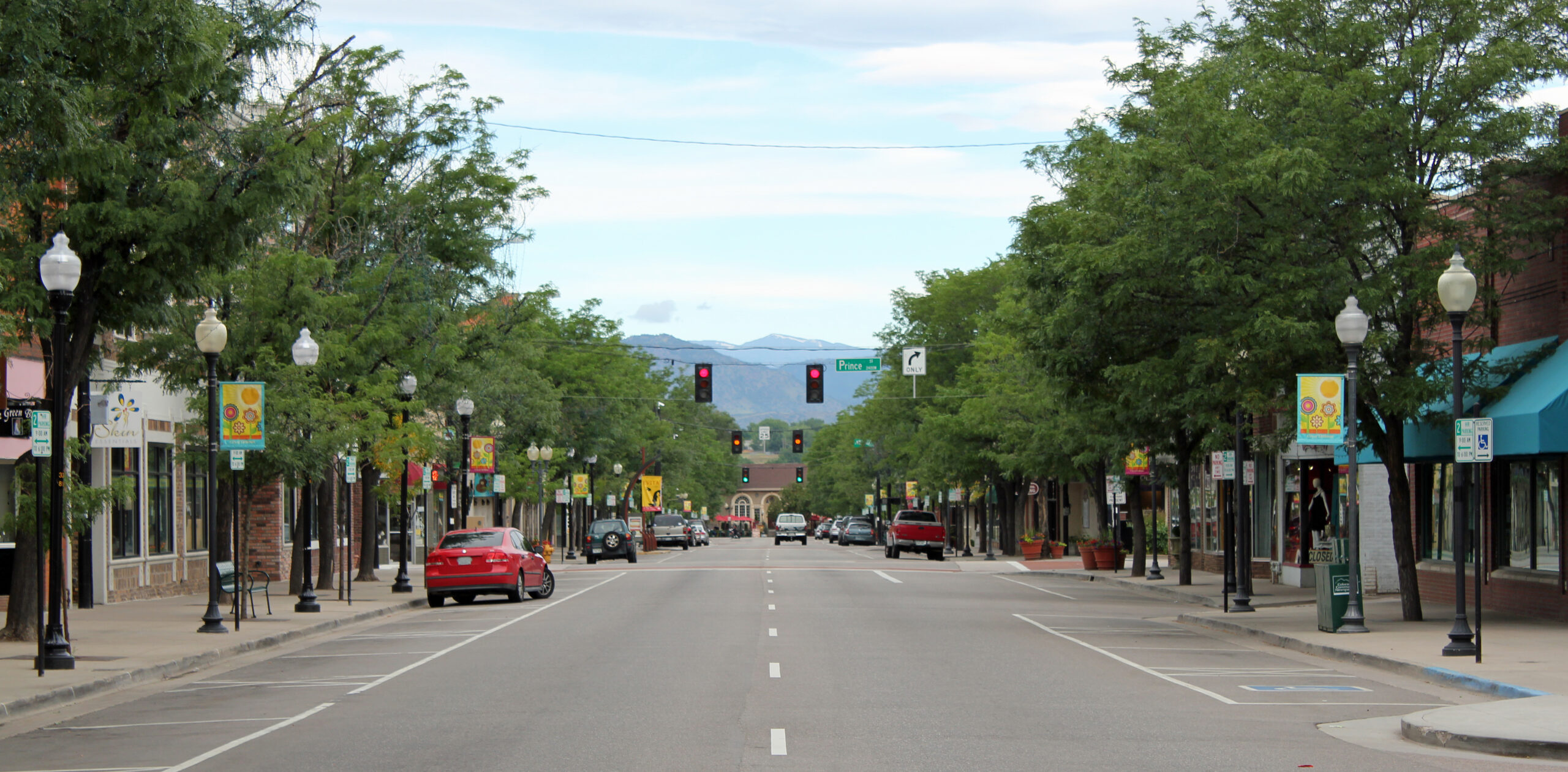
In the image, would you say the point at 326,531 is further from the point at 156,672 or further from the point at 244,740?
the point at 244,740

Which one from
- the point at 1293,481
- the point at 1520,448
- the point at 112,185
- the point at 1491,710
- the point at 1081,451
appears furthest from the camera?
the point at 1081,451

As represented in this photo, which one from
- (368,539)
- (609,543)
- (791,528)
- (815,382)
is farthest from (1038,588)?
(791,528)

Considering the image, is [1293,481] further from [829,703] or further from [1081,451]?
[829,703]

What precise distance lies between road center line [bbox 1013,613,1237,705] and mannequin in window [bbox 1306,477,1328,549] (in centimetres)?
1178

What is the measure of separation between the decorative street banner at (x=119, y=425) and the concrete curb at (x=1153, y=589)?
68.8 feet

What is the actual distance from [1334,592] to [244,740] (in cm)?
1538

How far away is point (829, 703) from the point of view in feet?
45.9

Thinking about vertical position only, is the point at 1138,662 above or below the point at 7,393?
below

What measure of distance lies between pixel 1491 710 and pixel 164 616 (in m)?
21.4

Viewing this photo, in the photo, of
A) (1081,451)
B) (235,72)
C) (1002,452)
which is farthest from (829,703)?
(1002,452)

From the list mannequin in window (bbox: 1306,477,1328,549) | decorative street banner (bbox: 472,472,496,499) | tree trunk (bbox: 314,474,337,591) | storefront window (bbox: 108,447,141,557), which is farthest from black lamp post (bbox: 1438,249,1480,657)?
decorative street banner (bbox: 472,472,496,499)

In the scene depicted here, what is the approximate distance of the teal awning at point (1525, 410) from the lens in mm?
20297

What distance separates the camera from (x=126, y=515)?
31.4 m

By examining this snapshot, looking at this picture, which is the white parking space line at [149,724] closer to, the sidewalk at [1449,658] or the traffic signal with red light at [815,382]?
the sidewalk at [1449,658]
